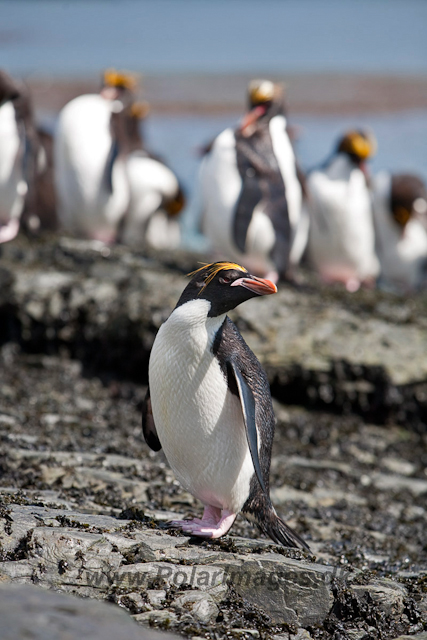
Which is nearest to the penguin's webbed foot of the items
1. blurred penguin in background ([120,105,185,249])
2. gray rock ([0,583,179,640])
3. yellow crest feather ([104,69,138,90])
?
gray rock ([0,583,179,640])

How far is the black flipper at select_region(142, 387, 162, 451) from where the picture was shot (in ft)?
12.2

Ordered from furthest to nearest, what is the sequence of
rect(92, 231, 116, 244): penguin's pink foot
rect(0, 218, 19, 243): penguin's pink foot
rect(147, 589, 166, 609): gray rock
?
1. rect(92, 231, 116, 244): penguin's pink foot
2. rect(0, 218, 19, 243): penguin's pink foot
3. rect(147, 589, 166, 609): gray rock

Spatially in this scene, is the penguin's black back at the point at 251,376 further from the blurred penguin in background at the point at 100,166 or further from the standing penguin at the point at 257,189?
the blurred penguin in background at the point at 100,166

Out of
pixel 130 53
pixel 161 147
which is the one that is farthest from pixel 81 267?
pixel 130 53

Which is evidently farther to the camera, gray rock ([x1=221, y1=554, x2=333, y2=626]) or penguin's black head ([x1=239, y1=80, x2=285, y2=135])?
penguin's black head ([x1=239, y1=80, x2=285, y2=135])

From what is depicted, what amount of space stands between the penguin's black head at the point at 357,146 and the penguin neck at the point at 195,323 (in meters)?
5.78

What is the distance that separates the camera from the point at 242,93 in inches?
1107

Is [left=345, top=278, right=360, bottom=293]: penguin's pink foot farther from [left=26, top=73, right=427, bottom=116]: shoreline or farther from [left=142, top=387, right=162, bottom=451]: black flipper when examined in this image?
[left=26, top=73, right=427, bottom=116]: shoreline

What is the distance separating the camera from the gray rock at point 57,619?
1.94m

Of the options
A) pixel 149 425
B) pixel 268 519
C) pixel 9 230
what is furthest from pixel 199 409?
pixel 9 230

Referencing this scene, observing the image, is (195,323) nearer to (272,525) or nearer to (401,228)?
(272,525)

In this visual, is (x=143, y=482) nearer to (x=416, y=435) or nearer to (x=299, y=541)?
(x=299, y=541)

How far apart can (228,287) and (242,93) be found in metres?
26.1

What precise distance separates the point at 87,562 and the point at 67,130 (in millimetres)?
6339
